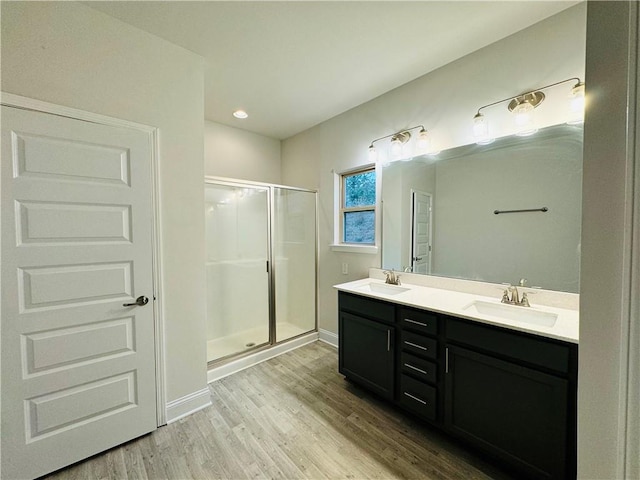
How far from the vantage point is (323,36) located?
1789 mm

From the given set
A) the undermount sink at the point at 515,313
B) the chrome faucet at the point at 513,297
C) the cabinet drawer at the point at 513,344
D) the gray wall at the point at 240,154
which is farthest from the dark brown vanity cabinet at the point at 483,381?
the gray wall at the point at 240,154

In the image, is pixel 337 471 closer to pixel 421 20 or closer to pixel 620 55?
pixel 620 55

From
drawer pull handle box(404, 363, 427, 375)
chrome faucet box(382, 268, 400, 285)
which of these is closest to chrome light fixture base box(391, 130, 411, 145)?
chrome faucet box(382, 268, 400, 285)

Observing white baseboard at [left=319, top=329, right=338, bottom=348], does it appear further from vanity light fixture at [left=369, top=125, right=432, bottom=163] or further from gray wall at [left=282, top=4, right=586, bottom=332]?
vanity light fixture at [left=369, top=125, right=432, bottom=163]

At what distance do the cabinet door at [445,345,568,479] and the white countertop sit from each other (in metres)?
0.22

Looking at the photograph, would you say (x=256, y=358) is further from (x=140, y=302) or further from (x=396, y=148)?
(x=396, y=148)

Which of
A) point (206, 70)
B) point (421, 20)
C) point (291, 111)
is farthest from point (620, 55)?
point (291, 111)

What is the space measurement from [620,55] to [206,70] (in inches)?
99.3

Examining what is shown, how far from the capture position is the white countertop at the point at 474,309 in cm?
130

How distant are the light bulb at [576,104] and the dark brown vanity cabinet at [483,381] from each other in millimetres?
1330

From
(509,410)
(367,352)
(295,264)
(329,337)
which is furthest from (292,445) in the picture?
(295,264)

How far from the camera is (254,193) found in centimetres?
301

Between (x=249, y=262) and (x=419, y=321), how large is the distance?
2.03 metres

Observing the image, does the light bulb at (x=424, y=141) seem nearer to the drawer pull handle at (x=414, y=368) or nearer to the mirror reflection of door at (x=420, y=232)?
the mirror reflection of door at (x=420, y=232)
